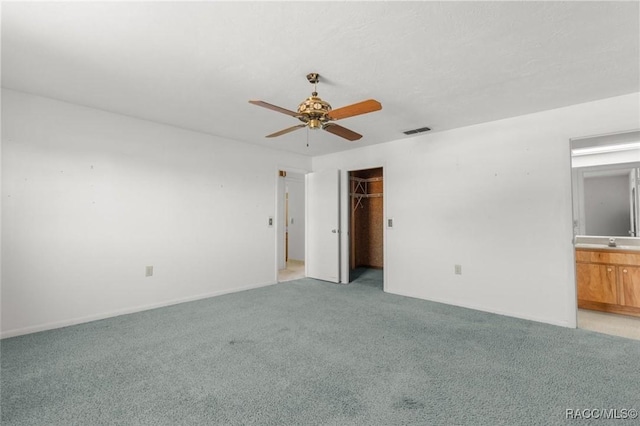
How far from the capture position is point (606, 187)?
3.94 metres

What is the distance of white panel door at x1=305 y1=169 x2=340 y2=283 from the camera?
16.9 feet

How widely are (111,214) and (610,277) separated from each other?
20.0 ft

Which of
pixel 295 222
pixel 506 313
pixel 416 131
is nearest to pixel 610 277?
pixel 506 313

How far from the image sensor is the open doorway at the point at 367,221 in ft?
21.7

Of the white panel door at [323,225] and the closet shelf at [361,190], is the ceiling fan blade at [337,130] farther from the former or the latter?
the closet shelf at [361,190]

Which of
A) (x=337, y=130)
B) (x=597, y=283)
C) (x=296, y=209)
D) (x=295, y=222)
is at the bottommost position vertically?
(x=597, y=283)

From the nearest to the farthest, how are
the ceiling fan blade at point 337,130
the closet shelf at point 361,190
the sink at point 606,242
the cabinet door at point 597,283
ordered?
the ceiling fan blade at point 337,130
the cabinet door at point 597,283
the sink at point 606,242
the closet shelf at point 361,190

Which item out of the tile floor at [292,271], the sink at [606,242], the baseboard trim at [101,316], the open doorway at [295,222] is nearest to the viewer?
the baseboard trim at [101,316]

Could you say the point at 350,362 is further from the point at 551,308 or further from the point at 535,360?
the point at 551,308

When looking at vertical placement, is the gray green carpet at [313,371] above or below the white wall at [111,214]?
below

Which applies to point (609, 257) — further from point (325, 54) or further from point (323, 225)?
point (325, 54)

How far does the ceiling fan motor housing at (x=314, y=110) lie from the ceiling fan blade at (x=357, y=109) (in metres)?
0.06

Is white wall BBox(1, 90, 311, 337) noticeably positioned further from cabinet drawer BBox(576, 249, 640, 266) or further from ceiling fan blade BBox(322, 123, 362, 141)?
cabinet drawer BBox(576, 249, 640, 266)

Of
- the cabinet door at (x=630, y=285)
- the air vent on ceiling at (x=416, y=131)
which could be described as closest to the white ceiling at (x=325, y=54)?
the air vent on ceiling at (x=416, y=131)
